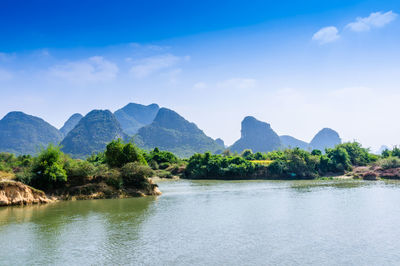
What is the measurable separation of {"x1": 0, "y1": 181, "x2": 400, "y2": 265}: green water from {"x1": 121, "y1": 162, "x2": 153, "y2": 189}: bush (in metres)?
6.35

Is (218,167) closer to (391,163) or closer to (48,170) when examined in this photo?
(391,163)

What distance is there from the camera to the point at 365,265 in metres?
12.3

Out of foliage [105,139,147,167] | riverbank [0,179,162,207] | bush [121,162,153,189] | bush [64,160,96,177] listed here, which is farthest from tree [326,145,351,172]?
bush [64,160,96,177]

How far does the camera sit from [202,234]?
17125mm

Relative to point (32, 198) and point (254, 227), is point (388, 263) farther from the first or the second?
point (32, 198)

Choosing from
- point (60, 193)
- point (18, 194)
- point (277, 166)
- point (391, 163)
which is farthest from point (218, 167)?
point (18, 194)

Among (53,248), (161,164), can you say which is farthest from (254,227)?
(161,164)

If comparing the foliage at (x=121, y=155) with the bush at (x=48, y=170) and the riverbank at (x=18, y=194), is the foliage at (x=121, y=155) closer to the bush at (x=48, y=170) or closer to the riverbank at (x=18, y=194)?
the bush at (x=48, y=170)

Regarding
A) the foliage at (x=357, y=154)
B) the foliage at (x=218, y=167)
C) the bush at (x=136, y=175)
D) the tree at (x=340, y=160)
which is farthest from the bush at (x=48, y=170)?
the foliage at (x=357, y=154)

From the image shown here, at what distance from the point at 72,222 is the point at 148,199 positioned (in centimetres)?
1155

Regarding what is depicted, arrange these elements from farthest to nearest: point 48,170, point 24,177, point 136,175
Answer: point 136,175 < point 48,170 < point 24,177

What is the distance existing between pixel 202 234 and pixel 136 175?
710 inches

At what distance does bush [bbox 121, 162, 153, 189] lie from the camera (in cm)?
3312

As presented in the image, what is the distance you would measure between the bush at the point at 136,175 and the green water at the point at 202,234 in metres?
6.35
